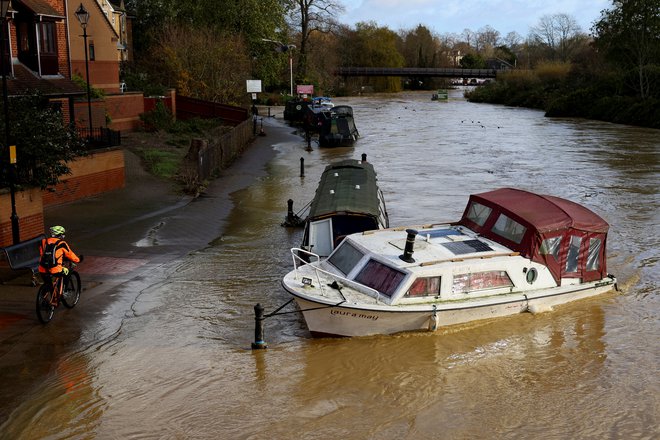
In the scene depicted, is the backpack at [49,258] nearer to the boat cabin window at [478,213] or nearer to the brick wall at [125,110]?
the boat cabin window at [478,213]

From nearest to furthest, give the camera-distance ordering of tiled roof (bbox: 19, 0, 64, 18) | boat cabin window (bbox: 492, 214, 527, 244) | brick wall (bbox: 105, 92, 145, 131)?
boat cabin window (bbox: 492, 214, 527, 244) → tiled roof (bbox: 19, 0, 64, 18) → brick wall (bbox: 105, 92, 145, 131)

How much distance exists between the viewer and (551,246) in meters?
16.7

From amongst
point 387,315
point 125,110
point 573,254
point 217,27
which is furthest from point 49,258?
point 217,27

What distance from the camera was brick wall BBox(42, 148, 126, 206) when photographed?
1012 inches

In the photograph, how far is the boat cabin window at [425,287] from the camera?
48.8 feet

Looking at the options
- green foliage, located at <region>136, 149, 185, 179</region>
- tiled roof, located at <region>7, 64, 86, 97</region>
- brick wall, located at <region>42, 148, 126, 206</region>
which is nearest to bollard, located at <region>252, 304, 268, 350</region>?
brick wall, located at <region>42, 148, 126, 206</region>

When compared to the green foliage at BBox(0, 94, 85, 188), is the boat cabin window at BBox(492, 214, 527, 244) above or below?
below

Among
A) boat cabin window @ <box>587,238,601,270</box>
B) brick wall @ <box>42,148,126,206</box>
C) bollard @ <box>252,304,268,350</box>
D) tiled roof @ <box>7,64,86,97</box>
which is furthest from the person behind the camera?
tiled roof @ <box>7,64,86,97</box>

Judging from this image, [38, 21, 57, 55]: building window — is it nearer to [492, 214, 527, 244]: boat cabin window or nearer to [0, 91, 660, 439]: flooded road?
[0, 91, 660, 439]: flooded road

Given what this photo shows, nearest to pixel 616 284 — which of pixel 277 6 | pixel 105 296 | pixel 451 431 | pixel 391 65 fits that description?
pixel 451 431

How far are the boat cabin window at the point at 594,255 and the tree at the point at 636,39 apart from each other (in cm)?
5614

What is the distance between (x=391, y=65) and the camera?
132 meters

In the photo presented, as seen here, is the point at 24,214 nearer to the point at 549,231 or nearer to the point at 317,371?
the point at 317,371

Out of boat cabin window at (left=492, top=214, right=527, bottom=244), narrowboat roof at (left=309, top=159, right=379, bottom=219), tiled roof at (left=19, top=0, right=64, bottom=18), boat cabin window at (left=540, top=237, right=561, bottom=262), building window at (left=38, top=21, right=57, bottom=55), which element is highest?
tiled roof at (left=19, top=0, right=64, bottom=18)
